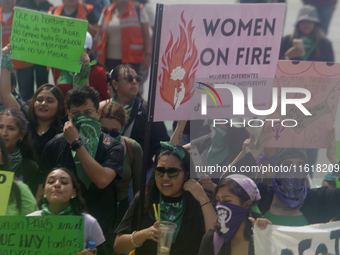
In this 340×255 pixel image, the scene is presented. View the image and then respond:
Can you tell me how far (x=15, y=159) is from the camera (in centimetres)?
342

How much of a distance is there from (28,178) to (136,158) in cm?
87

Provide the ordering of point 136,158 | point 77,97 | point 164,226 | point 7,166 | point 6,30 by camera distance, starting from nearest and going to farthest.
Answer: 1. point 164,226
2. point 7,166
3. point 77,97
4. point 136,158
5. point 6,30

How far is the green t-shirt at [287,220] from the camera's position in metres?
3.20

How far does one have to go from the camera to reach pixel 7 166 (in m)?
3.23

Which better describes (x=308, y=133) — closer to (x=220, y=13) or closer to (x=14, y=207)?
(x=220, y=13)

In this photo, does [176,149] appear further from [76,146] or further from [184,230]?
[76,146]

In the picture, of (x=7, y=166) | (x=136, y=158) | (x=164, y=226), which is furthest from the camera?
(x=136, y=158)

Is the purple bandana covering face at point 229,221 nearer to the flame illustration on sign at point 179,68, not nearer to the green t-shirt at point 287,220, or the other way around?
the green t-shirt at point 287,220

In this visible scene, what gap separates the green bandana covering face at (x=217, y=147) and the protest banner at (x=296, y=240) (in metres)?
0.57

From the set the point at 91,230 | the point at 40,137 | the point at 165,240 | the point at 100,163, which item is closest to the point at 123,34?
the point at 40,137

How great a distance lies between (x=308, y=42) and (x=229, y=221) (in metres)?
3.18

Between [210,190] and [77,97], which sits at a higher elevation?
[77,97]

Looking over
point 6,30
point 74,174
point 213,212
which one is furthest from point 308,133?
point 6,30

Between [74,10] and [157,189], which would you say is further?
[74,10]
